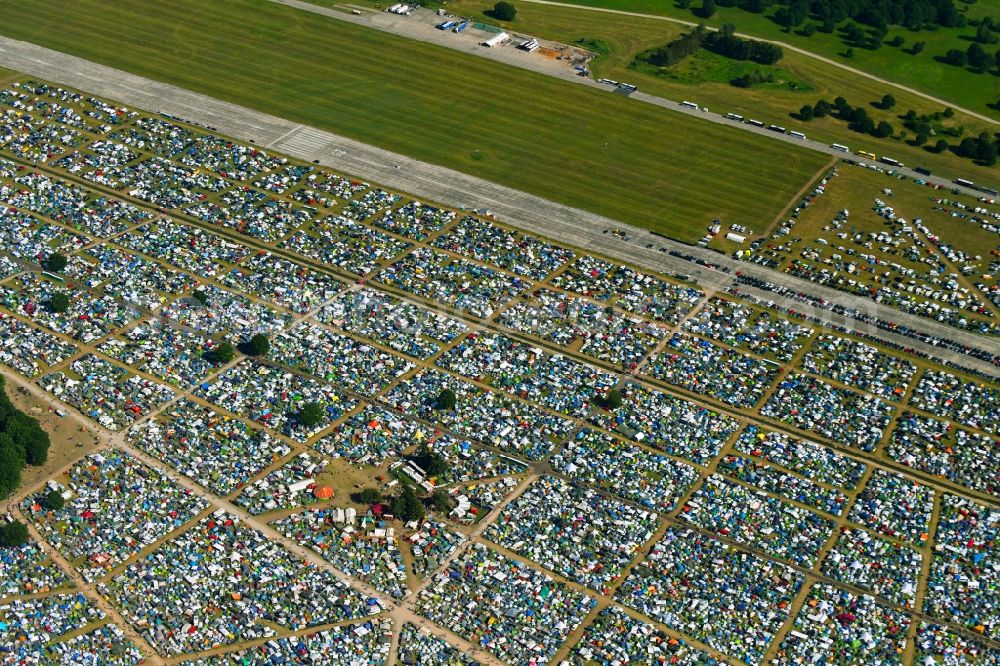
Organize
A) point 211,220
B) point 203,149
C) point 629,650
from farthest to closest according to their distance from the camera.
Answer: point 203,149 → point 211,220 → point 629,650

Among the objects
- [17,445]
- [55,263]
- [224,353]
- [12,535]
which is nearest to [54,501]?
[12,535]

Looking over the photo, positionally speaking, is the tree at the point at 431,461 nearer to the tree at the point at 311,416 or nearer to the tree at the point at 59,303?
the tree at the point at 311,416

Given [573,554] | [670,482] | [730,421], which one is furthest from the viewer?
[730,421]

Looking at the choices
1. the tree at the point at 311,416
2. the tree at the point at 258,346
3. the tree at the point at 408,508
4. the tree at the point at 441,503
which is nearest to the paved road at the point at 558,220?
the tree at the point at 258,346

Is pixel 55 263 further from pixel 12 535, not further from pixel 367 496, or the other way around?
pixel 367 496

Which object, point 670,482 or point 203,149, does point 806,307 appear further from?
point 203,149

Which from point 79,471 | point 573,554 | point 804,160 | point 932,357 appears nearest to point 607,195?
point 804,160

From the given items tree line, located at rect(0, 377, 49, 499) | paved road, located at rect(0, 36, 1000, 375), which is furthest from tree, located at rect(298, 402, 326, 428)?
paved road, located at rect(0, 36, 1000, 375)
